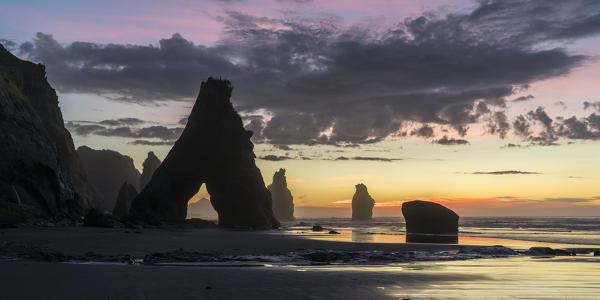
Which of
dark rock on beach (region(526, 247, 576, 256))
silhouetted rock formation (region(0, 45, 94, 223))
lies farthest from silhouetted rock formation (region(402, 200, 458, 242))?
silhouetted rock formation (region(0, 45, 94, 223))

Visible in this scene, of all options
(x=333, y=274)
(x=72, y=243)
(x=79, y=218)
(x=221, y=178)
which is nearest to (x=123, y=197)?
(x=221, y=178)

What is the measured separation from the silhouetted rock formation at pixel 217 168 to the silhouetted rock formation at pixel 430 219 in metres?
24.2

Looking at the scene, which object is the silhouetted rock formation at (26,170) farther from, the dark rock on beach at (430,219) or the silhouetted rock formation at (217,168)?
the dark rock on beach at (430,219)

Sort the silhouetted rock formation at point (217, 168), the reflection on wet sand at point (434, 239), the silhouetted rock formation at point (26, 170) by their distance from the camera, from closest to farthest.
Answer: the reflection on wet sand at point (434, 239), the silhouetted rock formation at point (26, 170), the silhouetted rock formation at point (217, 168)

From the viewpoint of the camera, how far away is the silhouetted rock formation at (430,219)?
6128 cm

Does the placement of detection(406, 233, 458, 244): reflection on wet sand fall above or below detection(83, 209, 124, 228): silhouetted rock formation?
below

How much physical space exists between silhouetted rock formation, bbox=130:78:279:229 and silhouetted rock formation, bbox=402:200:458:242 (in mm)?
24151

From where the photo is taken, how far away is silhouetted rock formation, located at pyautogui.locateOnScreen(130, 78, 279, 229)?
71.2 meters

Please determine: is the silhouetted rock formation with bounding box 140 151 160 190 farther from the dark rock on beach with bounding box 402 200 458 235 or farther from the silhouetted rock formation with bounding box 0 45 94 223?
the dark rock on beach with bounding box 402 200 458 235

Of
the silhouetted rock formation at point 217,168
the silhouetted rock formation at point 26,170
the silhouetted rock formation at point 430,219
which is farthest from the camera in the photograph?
the silhouetted rock formation at point 217,168

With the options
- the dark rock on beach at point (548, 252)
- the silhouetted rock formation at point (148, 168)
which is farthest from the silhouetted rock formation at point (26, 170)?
the silhouetted rock formation at point (148, 168)

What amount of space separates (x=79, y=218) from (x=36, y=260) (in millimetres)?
35369

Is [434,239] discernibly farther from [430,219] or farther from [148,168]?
[148,168]

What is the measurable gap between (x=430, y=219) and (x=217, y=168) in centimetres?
3613
